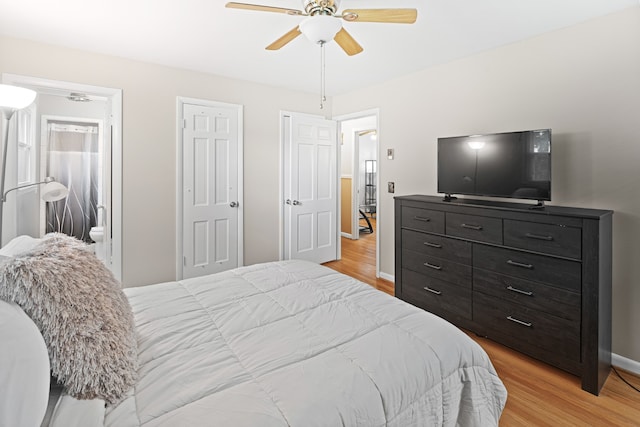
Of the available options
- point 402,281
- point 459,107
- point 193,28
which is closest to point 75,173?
point 193,28

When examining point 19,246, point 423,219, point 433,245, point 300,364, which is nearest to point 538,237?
point 433,245

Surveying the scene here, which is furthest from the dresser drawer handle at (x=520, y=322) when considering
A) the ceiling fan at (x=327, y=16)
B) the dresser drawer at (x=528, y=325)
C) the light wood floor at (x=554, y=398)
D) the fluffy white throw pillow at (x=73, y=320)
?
the fluffy white throw pillow at (x=73, y=320)

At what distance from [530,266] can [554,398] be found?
0.81m

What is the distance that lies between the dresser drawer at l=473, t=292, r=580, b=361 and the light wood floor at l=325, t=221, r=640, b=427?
0.16m

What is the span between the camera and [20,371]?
77 centimetres

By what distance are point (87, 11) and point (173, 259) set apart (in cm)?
237

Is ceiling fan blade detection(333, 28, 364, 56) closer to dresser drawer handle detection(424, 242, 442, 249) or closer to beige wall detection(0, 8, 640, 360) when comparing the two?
beige wall detection(0, 8, 640, 360)

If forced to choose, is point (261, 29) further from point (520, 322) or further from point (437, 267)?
point (520, 322)

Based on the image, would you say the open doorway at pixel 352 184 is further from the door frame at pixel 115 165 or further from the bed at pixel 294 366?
the bed at pixel 294 366

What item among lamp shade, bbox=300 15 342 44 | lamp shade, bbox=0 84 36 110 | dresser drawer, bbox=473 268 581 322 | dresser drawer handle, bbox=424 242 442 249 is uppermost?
lamp shade, bbox=300 15 342 44

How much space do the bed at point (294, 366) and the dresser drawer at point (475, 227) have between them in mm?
1174

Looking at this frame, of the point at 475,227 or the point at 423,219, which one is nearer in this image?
the point at 475,227

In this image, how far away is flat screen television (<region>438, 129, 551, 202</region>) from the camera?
244 centimetres

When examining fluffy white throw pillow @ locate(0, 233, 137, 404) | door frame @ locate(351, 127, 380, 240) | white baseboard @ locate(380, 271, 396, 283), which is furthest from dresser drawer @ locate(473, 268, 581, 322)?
door frame @ locate(351, 127, 380, 240)
